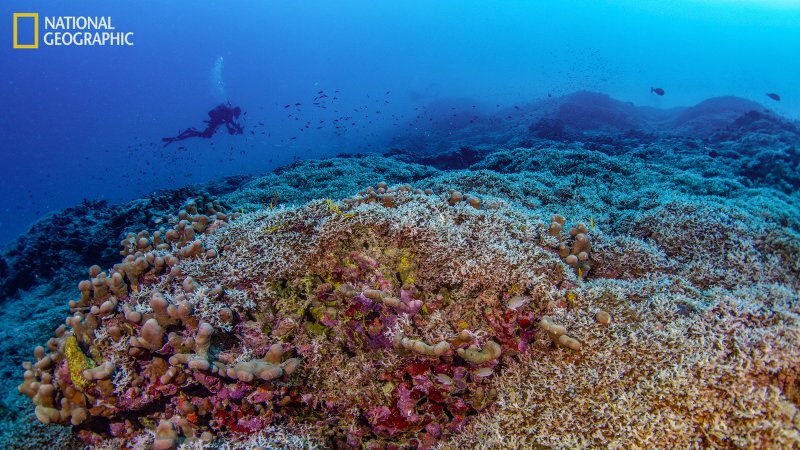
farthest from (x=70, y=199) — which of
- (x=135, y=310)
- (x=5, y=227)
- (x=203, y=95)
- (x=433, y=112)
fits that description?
(x=135, y=310)

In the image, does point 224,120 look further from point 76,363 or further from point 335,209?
point 76,363

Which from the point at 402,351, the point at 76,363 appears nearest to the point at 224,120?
the point at 76,363

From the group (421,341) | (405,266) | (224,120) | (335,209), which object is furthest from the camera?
(224,120)

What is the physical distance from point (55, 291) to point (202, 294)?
9196 millimetres

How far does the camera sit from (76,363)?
287 centimetres

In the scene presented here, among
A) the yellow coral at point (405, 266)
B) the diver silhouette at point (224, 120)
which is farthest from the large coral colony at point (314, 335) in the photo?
the diver silhouette at point (224, 120)

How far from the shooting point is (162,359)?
2732mm

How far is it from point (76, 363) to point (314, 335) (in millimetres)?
1938

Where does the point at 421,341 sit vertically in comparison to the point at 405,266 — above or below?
below

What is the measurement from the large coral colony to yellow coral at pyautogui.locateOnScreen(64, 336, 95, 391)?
0.05ft

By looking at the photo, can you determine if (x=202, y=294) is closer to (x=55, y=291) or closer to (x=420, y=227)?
(x=420, y=227)

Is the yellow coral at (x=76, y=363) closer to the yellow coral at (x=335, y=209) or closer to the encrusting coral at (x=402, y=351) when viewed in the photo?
the encrusting coral at (x=402, y=351)

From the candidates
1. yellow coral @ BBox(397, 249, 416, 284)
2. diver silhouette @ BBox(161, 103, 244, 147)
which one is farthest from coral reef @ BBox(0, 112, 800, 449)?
diver silhouette @ BBox(161, 103, 244, 147)

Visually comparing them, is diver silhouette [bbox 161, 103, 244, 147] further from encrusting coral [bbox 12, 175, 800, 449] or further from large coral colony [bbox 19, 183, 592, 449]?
encrusting coral [bbox 12, 175, 800, 449]
